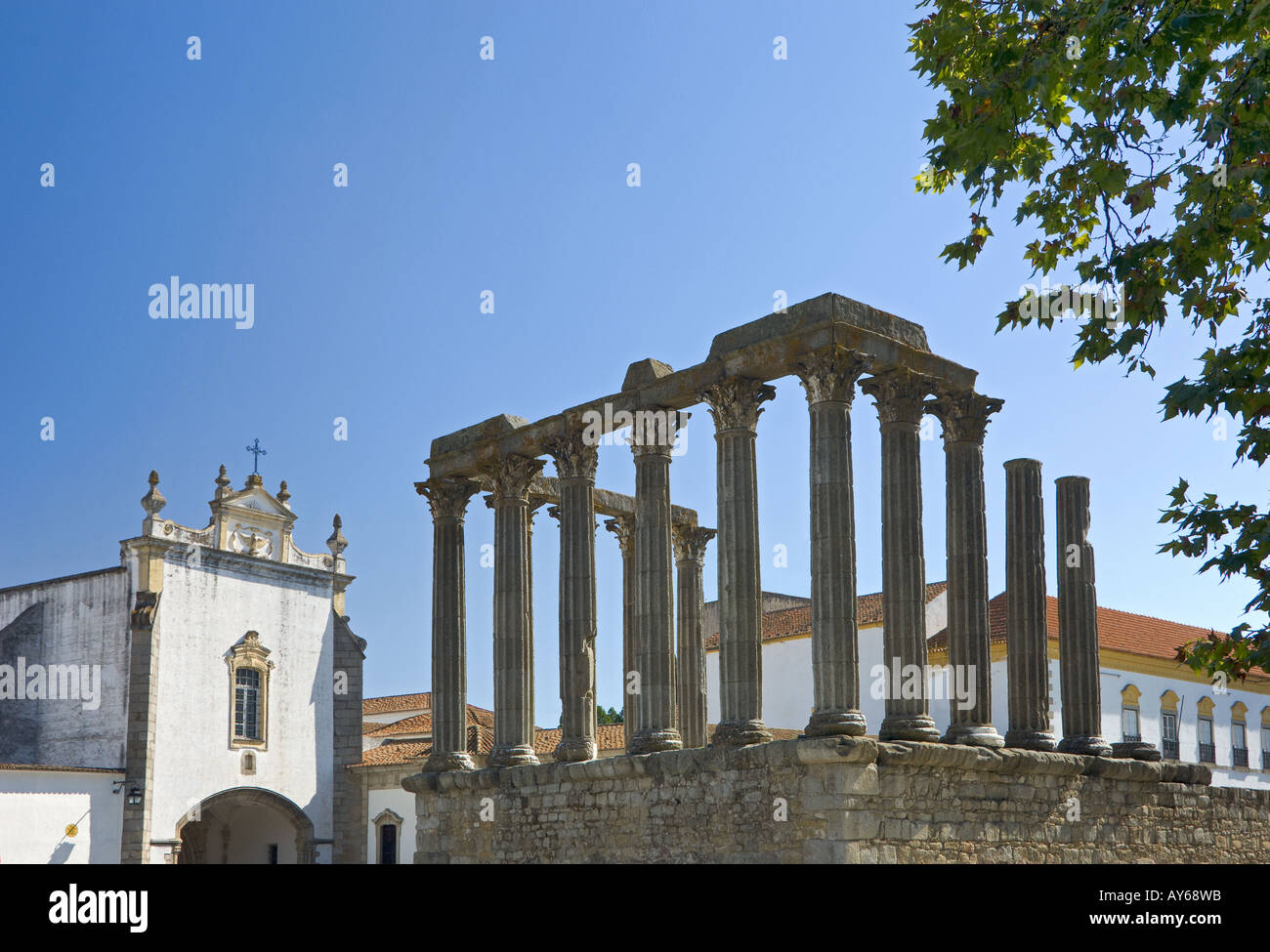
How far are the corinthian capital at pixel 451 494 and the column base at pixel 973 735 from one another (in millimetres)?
9836

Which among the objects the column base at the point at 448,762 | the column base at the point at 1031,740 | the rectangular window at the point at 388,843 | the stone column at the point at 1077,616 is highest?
the stone column at the point at 1077,616

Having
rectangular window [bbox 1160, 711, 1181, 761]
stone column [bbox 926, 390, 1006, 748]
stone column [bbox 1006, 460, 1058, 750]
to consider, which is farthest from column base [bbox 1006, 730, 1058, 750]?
rectangular window [bbox 1160, 711, 1181, 761]

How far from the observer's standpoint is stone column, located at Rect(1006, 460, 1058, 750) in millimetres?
21234

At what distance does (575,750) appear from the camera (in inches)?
901

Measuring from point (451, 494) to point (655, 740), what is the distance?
7010 mm

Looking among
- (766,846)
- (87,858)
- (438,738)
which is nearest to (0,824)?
(87,858)

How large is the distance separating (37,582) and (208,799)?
7.05 meters

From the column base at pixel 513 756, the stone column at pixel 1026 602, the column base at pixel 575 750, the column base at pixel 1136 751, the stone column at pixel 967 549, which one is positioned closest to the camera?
the stone column at pixel 967 549

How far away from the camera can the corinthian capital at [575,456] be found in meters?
23.6

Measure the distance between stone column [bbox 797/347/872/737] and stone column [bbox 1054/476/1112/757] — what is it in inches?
184

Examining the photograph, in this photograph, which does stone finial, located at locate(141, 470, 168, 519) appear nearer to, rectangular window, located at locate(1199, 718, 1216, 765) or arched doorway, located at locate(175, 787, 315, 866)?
arched doorway, located at locate(175, 787, 315, 866)

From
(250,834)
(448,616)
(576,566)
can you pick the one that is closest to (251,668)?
(250,834)

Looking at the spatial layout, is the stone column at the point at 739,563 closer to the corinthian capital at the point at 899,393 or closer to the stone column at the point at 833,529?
the stone column at the point at 833,529

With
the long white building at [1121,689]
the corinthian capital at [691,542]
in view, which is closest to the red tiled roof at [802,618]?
the long white building at [1121,689]
